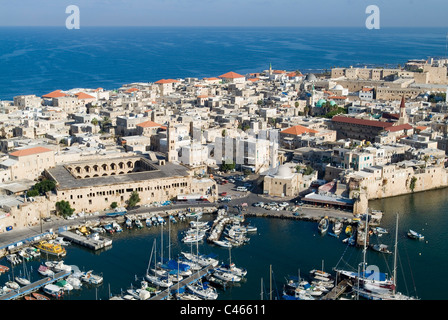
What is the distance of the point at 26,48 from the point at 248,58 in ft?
177

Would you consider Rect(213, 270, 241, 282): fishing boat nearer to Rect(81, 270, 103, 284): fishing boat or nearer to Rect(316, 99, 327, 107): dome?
Rect(81, 270, 103, 284): fishing boat

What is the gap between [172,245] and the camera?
73.2 feet

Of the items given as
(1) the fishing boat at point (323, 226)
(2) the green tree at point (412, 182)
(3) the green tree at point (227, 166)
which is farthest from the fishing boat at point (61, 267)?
(2) the green tree at point (412, 182)

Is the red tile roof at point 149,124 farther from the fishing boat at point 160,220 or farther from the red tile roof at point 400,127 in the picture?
the red tile roof at point 400,127

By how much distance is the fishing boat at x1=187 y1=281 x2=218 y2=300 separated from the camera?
17.8 m

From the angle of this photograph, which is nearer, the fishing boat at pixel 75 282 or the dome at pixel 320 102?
the fishing boat at pixel 75 282

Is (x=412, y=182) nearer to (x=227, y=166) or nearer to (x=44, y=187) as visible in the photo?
(x=227, y=166)

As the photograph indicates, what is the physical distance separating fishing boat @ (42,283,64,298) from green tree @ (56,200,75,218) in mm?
6813

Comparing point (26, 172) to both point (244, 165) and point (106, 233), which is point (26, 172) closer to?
point (106, 233)

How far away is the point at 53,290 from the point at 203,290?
197 inches

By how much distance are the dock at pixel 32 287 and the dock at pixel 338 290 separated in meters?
9.14

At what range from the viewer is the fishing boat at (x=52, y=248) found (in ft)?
69.3
